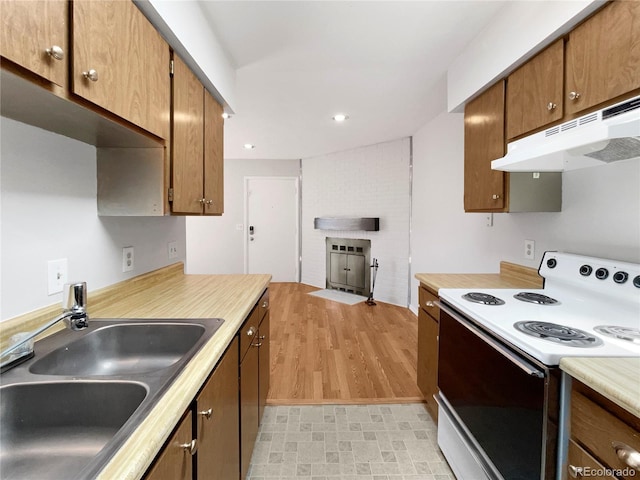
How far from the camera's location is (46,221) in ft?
3.66

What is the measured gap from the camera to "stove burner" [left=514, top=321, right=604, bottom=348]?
96 cm

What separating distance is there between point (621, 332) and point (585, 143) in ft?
2.20

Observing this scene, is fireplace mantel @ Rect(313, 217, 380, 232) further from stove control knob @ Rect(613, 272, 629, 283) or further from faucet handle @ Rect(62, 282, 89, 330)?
faucet handle @ Rect(62, 282, 89, 330)

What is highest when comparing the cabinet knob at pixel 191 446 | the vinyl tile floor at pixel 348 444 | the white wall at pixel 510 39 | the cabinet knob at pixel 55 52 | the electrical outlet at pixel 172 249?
the white wall at pixel 510 39

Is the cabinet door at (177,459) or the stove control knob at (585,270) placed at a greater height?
the stove control knob at (585,270)

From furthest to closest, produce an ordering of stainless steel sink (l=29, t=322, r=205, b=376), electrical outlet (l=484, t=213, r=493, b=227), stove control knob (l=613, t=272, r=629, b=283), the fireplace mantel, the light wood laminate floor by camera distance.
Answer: the fireplace mantel < electrical outlet (l=484, t=213, r=493, b=227) < the light wood laminate floor < stove control knob (l=613, t=272, r=629, b=283) < stainless steel sink (l=29, t=322, r=205, b=376)

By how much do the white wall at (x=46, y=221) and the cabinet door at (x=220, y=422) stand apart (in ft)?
2.23

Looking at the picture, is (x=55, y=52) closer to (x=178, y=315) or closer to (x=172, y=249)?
(x=178, y=315)

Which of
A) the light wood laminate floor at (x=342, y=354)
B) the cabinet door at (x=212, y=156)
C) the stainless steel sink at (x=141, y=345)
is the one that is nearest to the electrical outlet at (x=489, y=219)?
the light wood laminate floor at (x=342, y=354)

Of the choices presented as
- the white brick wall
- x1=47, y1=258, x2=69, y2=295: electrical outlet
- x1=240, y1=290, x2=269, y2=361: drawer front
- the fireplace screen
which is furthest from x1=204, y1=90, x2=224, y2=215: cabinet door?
the fireplace screen

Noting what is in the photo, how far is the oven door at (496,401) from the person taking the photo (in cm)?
94

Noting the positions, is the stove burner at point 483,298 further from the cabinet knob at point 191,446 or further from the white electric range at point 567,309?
the cabinet knob at point 191,446

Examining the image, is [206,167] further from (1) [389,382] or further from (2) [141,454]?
(1) [389,382]

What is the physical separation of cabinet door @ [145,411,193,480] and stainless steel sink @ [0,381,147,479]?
125 mm
